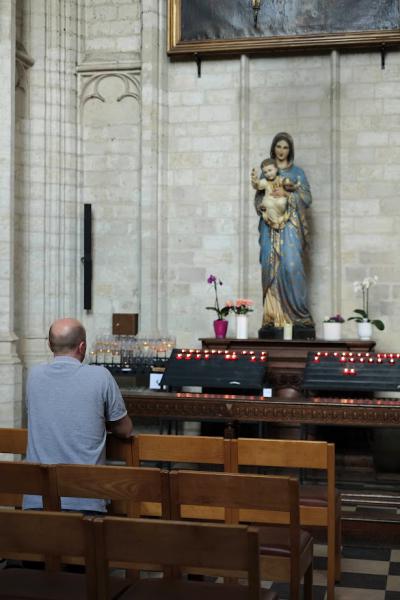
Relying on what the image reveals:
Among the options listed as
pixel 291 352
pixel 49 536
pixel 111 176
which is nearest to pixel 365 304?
pixel 291 352

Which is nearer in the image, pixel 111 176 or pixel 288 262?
pixel 288 262

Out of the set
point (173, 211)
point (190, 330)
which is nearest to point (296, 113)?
point (173, 211)

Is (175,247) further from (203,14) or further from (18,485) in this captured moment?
(18,485)

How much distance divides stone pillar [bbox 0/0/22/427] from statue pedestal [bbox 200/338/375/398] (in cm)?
289

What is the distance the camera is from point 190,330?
40.1 feet

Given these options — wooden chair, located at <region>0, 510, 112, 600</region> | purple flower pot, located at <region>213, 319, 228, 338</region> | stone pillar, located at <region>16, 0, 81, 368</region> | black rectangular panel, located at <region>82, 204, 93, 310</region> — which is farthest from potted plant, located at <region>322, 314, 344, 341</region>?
wooden chair, located at <region>0, 510, 112, 600</region>

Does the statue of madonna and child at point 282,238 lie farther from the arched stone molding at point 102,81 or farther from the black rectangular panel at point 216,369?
the arched stone molding at point 102,81

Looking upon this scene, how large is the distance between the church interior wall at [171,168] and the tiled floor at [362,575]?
18.4 feet

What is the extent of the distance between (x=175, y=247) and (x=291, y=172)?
2.10 m

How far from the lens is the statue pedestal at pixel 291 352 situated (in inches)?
416

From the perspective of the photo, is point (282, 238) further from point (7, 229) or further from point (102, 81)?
point (102, 81)

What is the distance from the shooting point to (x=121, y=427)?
4.68 m

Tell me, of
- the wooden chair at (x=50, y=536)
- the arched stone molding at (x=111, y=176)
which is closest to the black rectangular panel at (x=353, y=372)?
the arched stone molding at (x=111, y=176)

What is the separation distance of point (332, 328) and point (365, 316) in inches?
20.7
